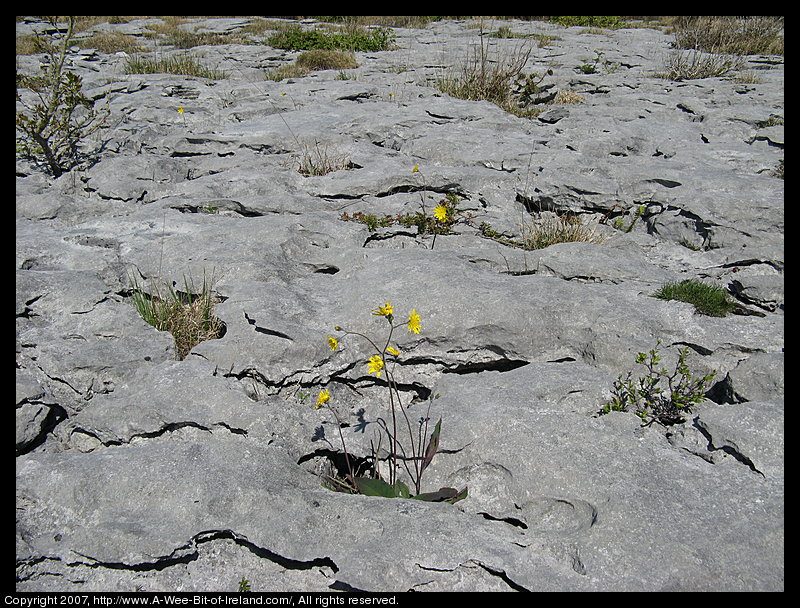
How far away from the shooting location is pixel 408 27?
16.0m

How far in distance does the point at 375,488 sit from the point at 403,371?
80cm

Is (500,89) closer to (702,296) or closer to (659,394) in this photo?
(702,296)

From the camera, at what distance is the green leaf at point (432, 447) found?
8.11ft

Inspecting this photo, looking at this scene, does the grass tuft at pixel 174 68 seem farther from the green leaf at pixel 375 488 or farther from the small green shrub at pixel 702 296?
the green leaf at pixel 375 488

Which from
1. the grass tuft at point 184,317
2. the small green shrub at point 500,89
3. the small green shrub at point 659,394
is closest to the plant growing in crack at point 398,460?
the small green shrub at point 659,394

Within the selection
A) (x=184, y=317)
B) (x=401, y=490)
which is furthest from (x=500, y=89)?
(x=401, y=490)

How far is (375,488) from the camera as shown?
7.86 ft

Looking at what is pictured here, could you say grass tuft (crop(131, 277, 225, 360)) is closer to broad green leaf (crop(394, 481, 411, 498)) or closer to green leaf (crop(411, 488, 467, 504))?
broad green leaf (crop(394, 481, 411, 498))

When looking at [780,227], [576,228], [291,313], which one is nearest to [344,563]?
[291,313]

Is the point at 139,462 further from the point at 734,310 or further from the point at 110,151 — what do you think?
the point at 110,151

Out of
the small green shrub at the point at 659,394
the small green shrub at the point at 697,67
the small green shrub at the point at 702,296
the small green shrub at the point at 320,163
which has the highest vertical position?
the small green shrub at the point at 697,67

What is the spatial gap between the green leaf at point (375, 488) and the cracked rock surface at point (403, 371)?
8cm

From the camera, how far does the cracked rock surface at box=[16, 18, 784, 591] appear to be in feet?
6.77

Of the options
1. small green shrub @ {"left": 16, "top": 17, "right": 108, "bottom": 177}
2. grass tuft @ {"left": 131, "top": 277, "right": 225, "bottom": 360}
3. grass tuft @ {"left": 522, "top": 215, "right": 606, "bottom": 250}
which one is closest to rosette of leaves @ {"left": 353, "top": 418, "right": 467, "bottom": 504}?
grass tuft @ {"left": 131, "top": 277, "right": 225, "bottom": 360}
